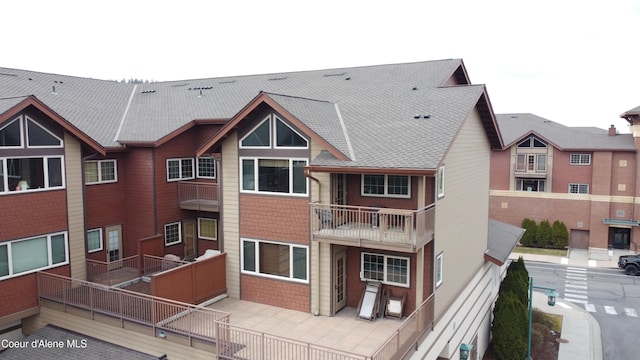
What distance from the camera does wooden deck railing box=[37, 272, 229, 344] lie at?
15.0m

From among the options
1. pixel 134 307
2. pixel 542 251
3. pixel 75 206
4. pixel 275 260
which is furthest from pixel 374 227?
pixel 542 251

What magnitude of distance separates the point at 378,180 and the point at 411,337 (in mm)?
5441

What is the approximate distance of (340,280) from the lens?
17.7m

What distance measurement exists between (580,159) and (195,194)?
3376cm

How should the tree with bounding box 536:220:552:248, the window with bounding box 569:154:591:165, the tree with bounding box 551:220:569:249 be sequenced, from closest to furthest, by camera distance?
1. the window with bounding box 569:154:591:165
2. the tree with bounding box 551:220:569:249
3. the tree with bounding box 536:220:552:248

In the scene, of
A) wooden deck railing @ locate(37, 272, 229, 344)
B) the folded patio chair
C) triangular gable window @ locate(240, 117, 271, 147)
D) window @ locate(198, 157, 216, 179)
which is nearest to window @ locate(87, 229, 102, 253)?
wooden deck railing @ locate(37, 272, 229, 344)

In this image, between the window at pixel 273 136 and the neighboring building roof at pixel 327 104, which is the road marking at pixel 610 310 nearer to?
the neighboring building roof at pixel 327 104

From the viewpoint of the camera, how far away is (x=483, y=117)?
21.0 meters

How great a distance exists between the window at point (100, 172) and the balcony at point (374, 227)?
10.2 metres

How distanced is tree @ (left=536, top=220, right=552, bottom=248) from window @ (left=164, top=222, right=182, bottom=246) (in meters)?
31.9

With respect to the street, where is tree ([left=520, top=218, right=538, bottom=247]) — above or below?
above

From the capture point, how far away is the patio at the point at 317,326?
48.8ft

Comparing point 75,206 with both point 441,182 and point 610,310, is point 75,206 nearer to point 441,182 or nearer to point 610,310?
point 441,182

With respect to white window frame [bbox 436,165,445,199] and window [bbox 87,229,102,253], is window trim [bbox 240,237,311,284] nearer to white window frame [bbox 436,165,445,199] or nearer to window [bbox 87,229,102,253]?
white window frame [bbox 436,165,445,199]
